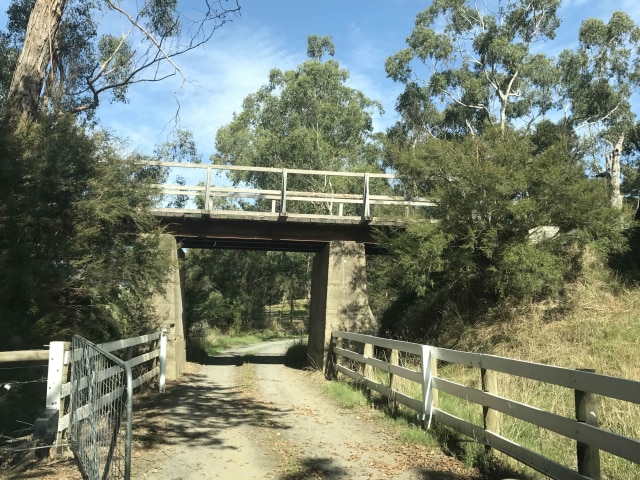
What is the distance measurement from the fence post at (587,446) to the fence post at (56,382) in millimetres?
5270

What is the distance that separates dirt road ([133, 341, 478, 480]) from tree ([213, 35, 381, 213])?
1146 inches

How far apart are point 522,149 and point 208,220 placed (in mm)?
9701

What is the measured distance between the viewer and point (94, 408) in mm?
5207

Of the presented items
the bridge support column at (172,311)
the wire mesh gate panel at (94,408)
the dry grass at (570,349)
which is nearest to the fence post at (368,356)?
the dry grass at (570,349)

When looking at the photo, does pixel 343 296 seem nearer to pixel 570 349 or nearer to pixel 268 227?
pixel 268 227

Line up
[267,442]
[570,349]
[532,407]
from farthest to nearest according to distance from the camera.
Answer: [570,349], [267,442], [532,407]

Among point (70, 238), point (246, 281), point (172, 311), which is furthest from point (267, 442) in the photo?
point (246, 281)

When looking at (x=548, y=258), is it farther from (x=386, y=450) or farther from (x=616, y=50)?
(x=616, y=50)

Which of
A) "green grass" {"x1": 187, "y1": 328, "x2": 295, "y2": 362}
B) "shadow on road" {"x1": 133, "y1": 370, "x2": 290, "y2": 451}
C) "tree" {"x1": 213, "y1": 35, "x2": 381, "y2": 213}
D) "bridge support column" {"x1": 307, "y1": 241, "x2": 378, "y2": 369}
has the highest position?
"tree" {"x1": 213, "y1": 35, "x2": 381, "y2": 213}

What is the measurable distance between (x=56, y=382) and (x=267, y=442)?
9.00 ft

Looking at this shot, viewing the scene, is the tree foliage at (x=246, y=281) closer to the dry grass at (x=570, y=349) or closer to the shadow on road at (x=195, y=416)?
the shadow on road at (x=195, y=416)

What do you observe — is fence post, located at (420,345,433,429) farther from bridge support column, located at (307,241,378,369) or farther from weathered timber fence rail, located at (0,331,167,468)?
bridge support column, located at (307,241,378,369)

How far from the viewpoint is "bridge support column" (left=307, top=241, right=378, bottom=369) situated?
17.2 m

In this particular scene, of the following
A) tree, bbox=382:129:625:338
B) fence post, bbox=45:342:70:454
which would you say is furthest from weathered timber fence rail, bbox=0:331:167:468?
tree, bbox=382:129:625:338
